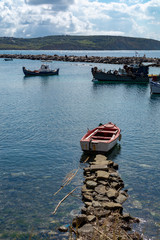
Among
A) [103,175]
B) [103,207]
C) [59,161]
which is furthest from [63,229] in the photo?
[59,161]

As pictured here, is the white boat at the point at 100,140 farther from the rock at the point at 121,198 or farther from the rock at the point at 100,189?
the rock at the point at 121,198

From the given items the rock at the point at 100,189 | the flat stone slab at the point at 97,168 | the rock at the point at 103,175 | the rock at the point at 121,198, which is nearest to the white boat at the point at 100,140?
the flat stone slab at the point at 97,168

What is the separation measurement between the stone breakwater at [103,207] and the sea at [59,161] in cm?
58

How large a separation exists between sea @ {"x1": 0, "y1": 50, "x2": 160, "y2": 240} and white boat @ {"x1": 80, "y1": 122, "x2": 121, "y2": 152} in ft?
3.35

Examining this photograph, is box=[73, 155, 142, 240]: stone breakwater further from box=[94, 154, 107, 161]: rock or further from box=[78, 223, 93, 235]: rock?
box=[94, 154, 107, 161]: rock

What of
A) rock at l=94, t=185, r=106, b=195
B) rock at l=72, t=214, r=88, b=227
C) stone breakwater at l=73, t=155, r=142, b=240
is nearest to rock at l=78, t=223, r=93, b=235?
stone breakwater at l=73, t=155, r=142, b=240

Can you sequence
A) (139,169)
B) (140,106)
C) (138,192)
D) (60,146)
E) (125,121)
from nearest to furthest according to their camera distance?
(138,192) < (139,169) < (60,146) < (125,121) < (140,106)

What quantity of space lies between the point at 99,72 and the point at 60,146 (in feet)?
181

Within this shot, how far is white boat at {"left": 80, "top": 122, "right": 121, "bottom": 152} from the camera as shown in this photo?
24661 mm

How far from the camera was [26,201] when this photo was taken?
17.1 metres

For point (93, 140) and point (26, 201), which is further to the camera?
point (93, 140)

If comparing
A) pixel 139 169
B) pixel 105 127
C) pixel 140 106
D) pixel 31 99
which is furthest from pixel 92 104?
pixel 139 169

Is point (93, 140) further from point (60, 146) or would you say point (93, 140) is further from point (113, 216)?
point (113, 216)

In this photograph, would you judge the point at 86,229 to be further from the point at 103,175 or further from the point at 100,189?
the point at 103,175
